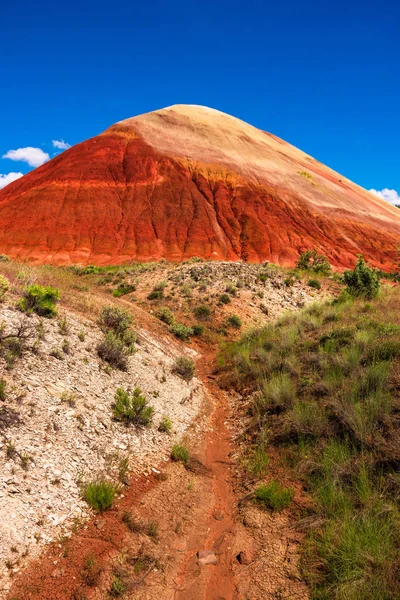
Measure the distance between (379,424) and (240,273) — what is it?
15.7 m

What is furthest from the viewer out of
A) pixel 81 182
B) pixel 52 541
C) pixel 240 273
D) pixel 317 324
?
pixel 81 182

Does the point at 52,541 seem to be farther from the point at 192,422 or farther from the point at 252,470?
the point at 192,422

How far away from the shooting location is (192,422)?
8.31 metres

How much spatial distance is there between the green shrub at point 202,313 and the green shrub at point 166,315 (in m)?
1.44

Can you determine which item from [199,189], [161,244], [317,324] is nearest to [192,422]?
[317,324]

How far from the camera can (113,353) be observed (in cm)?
869

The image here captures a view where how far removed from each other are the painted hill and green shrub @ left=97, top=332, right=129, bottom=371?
40.2m

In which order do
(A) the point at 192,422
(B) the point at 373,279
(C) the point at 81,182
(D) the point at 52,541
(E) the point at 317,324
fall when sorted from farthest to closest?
(C) the point at 81,182 < (B) the point at 373,279 < (E) the point at 317,324 < (A) the point at 192,422 < (D) the point at 52,541

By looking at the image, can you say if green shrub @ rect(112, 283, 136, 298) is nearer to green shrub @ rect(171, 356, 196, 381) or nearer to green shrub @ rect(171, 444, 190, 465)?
green shrub @ rect(171, 356, 196, 381)

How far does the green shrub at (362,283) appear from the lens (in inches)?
637

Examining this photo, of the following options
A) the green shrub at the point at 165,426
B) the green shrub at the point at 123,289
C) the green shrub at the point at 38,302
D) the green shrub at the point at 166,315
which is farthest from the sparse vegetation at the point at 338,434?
the green shrub at the point at 123,289

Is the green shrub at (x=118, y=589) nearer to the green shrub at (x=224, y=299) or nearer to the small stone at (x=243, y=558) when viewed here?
the small stone at (x=243, y=558)

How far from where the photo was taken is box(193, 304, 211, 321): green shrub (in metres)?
16.2

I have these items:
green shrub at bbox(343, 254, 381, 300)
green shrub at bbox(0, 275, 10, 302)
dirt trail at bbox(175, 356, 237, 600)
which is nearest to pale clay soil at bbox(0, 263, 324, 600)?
dirt trail at bbox(175, 356, 237, 600)
